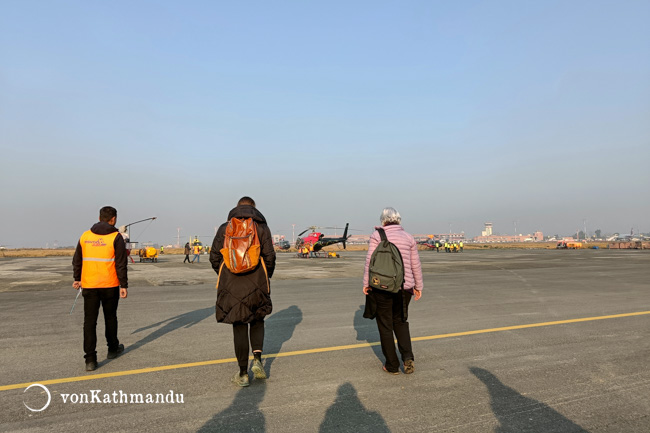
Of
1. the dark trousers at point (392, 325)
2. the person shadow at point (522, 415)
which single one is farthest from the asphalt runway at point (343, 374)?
the dark trousers at point (392, 325)

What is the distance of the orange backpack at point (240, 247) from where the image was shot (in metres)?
3.90

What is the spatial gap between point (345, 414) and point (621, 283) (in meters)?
13.4

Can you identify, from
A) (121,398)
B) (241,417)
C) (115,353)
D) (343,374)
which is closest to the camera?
(241,417)

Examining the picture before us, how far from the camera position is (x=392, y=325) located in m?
4.41

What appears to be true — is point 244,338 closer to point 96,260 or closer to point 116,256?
point 116,256

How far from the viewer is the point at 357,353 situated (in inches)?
198

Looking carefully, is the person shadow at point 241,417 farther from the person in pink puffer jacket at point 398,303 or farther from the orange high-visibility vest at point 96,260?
the orange high-visibility vest at point 96,260

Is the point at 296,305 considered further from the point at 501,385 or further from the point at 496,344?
the point at 501,385

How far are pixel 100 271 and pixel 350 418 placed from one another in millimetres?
3507

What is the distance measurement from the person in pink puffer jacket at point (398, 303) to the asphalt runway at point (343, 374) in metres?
0.23

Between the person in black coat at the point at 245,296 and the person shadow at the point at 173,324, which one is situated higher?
the person in black coat at the point at 245,296

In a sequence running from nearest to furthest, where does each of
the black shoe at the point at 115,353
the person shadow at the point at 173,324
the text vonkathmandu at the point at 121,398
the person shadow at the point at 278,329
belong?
the text vonkathmandu at the point at 121,398
the black shoe at the point at 115,353
the person shadow at the point at 278,329
the person shadow at the point at 173,324

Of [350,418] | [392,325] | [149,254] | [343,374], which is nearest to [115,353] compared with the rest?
[343,374]

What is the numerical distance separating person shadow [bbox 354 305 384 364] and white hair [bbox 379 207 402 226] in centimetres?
174
